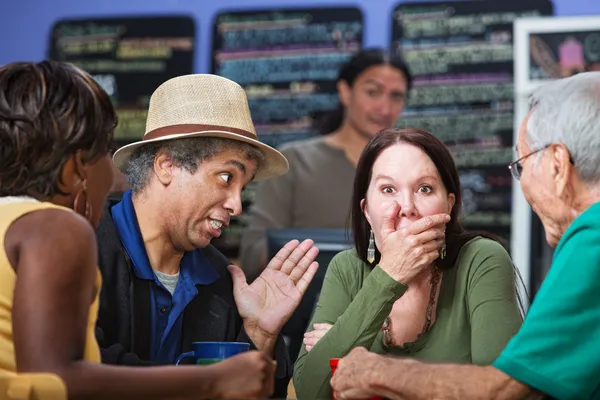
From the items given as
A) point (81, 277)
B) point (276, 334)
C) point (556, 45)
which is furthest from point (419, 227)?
point (556, 45)

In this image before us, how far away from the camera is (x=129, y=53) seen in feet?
19.5

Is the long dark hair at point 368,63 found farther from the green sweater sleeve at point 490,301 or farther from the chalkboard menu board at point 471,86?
the green sweater sleeve at point 490,301

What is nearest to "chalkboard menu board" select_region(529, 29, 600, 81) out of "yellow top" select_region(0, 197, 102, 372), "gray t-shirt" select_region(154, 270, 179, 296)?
"gray t-shirt" select_region(154, 270, 179, 296)

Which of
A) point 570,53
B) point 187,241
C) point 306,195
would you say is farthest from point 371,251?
point 570,53

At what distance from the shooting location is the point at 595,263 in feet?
5.56

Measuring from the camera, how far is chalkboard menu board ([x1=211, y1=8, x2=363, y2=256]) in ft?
18.7

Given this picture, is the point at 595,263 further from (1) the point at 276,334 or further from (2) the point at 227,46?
(2) the point at 227,46

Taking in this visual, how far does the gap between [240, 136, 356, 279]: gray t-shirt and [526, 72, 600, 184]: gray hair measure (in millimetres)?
2620

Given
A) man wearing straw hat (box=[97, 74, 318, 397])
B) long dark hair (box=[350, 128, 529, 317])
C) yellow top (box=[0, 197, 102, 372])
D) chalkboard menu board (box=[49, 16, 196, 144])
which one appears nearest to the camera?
yellow top (box=[0, 197, 102, 372])

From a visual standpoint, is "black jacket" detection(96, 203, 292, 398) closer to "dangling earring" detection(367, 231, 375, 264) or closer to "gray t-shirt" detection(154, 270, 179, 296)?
"gray t-shirt" detection(154, 270, 179, 296)

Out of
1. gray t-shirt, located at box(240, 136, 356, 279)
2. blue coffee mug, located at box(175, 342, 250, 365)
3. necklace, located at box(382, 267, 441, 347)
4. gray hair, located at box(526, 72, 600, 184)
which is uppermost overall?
gray hair, located at box(526, 72, 600, 184)

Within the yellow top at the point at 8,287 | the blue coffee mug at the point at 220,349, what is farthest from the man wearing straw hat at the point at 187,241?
the yellow top at the point at 8,287

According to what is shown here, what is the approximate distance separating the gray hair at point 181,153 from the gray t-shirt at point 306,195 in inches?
81.8

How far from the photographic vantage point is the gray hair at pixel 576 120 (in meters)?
1.83
